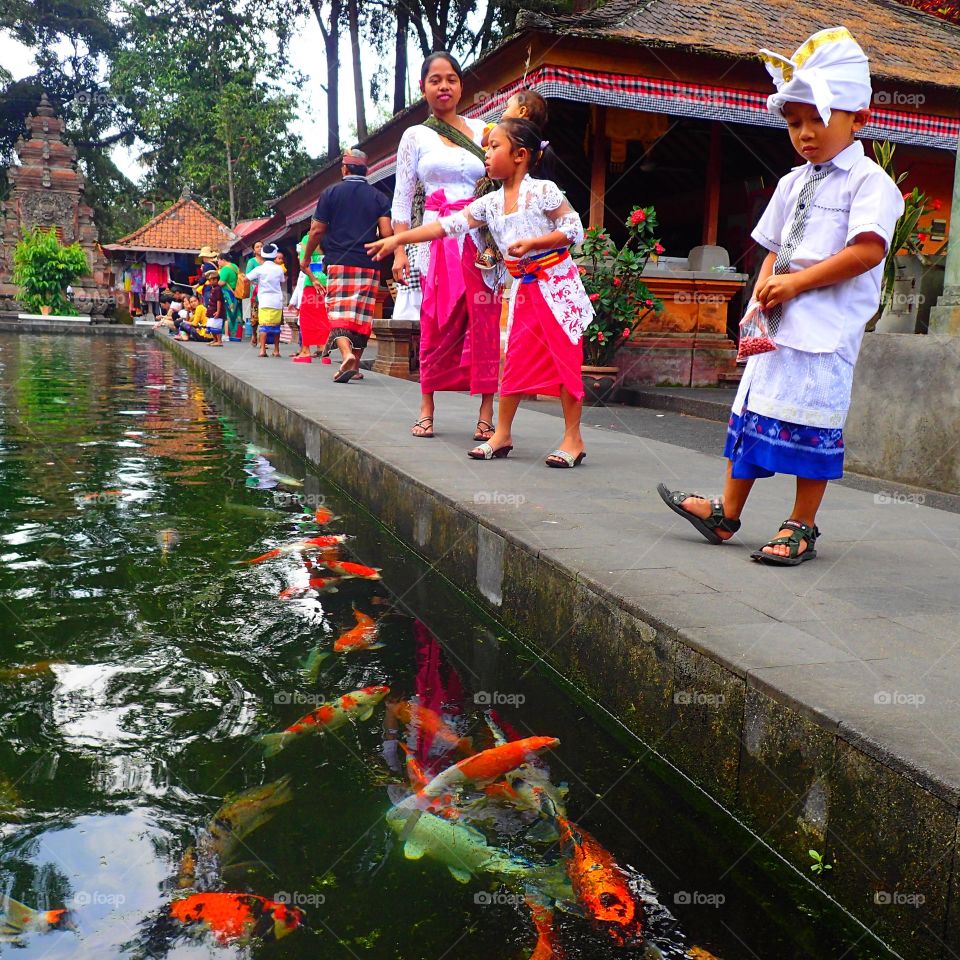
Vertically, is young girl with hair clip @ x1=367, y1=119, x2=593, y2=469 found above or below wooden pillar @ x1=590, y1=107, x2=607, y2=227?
below

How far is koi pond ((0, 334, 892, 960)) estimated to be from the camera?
5.83 feet

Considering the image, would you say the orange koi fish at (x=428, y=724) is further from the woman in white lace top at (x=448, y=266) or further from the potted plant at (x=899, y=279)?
the potted plant at (x=899, y=279)

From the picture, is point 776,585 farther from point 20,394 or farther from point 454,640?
point 20,394

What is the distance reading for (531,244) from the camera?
4.55 metres

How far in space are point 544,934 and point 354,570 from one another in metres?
2.30

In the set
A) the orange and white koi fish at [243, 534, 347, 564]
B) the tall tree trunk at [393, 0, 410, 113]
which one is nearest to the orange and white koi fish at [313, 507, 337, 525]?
the orange and white koi fish at [243, 534, 347, 564]

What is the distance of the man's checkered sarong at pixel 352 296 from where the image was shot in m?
9.43

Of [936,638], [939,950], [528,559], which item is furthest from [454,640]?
[939,950]

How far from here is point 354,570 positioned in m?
3.94

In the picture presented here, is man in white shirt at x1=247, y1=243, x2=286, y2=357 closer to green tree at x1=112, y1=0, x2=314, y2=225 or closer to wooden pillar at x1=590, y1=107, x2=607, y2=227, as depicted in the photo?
wooden pillar at x1=590, y1=107, x2=607, y2=227

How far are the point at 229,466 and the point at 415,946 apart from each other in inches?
187

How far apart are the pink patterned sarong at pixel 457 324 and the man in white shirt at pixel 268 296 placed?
9008 millimetres

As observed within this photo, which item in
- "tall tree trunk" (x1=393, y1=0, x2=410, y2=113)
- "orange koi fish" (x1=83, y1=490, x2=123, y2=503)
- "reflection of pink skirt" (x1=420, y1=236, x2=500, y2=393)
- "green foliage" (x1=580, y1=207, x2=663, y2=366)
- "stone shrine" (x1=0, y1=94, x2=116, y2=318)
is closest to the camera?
"orange koi fish" (x1=83, y1=490, x2=123, y2=503)

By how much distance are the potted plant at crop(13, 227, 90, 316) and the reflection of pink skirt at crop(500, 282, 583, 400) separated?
28.5 metres
